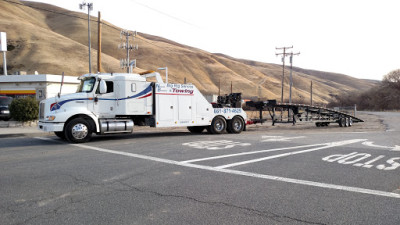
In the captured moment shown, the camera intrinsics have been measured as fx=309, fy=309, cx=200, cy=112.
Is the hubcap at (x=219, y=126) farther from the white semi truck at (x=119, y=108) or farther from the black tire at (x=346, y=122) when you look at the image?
the black tire at (x=346, y=122)

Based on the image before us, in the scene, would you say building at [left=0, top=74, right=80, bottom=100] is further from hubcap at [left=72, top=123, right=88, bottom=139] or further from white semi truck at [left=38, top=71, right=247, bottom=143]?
hubcap at [left=72, top=123, right=88, bottom=139]

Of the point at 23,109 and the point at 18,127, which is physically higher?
the point at 23,109

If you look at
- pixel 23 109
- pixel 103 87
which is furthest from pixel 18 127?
pixel 103 87

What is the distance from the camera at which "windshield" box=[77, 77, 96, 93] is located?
1294 cm

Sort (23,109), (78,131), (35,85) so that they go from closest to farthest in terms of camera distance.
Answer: (78,131)
(23,109)
(35,85)

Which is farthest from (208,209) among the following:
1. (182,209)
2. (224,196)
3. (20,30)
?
(20,30)

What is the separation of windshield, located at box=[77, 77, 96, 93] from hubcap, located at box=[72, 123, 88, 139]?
5.31 ft

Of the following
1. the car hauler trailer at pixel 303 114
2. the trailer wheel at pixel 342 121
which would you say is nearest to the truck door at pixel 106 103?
the car hauler trailer at pixel 303 114

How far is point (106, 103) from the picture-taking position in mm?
13039

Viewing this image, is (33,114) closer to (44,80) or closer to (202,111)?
(44,80)

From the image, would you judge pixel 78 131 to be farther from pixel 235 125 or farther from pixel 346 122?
pixel 346 122

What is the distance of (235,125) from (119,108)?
252 inches

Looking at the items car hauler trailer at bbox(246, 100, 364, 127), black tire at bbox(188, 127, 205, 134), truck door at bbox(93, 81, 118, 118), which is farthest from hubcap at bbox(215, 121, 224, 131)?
truck door at bbox(93, 81, 118, 118)

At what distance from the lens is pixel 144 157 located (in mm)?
8766
